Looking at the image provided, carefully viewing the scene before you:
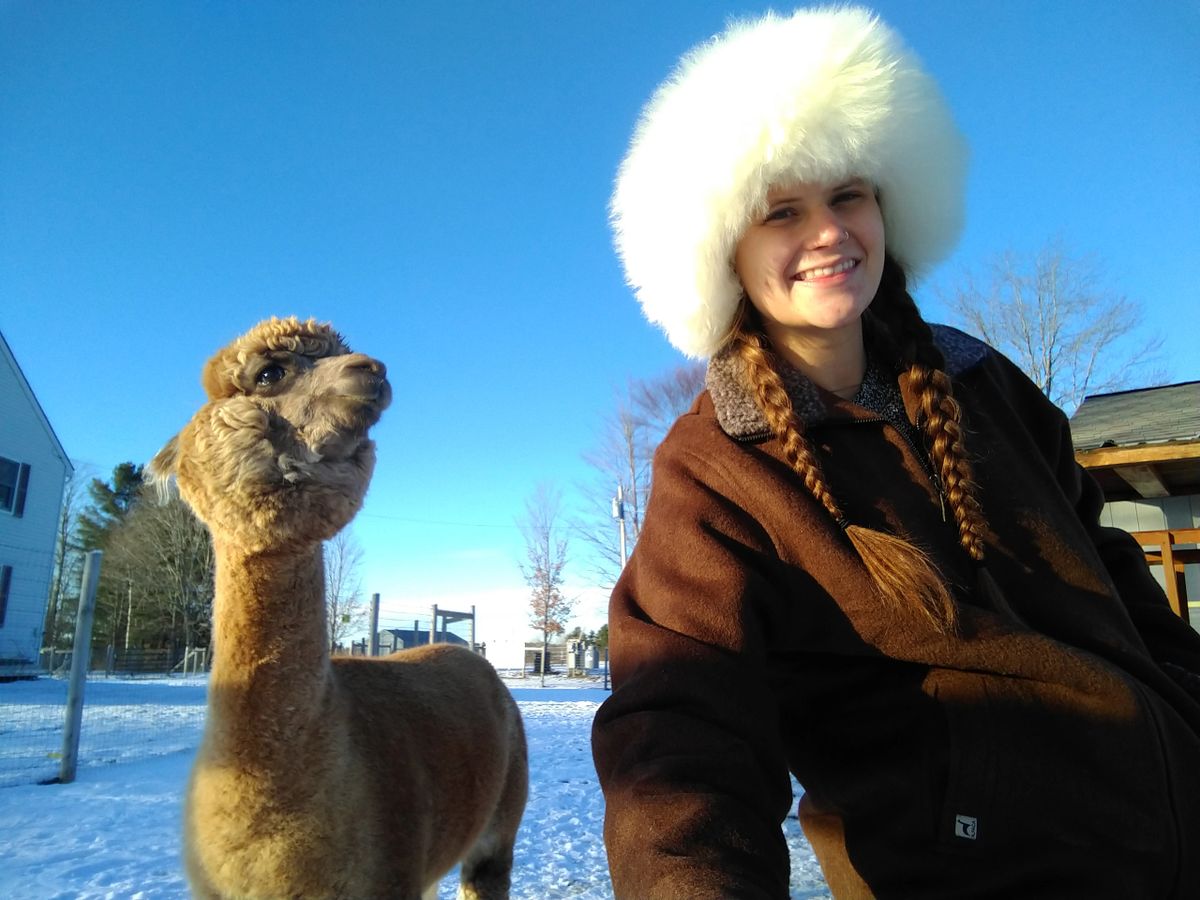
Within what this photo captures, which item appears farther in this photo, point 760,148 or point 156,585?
point 156,585

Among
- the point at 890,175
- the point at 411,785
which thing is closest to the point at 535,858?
the point at 411,785

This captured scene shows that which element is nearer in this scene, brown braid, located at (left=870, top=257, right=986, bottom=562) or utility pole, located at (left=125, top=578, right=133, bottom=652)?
brown braid, located at (left=870, top=257, right=986, bottom=562)

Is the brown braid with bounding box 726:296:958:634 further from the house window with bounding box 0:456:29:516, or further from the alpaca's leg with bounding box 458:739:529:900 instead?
the house window with bounding box 0:456:29:516

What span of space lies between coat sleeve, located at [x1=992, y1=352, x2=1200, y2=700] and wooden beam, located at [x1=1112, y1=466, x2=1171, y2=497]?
18.6 feet

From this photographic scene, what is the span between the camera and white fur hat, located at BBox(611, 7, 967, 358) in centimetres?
166

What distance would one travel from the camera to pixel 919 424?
1767mm

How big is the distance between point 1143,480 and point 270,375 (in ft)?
25.3

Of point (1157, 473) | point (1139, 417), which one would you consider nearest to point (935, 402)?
point (1157, 473)

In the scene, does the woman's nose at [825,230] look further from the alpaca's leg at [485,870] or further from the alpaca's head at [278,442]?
the alpaca's leg at [485,870]

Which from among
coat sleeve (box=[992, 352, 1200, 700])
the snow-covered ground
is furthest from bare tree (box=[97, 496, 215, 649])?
coat sleeve (box=[992, 352, 1200, 700])

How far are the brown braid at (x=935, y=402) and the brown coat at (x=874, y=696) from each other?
0.04m

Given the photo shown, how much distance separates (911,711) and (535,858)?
181 inches

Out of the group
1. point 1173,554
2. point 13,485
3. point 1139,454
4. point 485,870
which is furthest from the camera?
point 13,485

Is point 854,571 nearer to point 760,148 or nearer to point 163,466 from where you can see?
point 760,148
